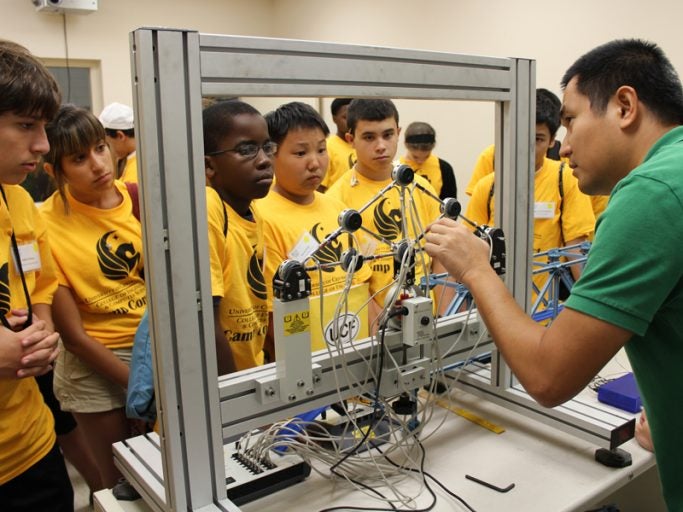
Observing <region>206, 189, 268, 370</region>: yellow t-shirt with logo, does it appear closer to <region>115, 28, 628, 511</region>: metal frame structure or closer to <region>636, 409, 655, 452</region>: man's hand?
<region>115, 28, 628, 511</region>: metal frame structure

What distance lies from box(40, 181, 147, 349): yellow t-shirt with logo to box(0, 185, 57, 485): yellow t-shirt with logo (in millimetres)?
275

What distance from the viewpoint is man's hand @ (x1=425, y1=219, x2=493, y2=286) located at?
40.5 inches

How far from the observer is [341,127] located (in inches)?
140

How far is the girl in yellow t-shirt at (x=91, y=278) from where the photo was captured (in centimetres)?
167

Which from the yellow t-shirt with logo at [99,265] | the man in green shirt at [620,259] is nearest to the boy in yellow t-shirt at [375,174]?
the yellow t-shirt with logo at [99,265]

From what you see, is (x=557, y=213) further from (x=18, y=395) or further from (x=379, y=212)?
(x=18, y=395)

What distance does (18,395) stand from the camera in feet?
4.11

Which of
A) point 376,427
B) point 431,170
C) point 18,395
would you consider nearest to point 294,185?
point 376,427

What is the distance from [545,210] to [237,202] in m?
1.42

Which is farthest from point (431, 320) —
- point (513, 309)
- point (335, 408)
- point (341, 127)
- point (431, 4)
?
point (431, 4)

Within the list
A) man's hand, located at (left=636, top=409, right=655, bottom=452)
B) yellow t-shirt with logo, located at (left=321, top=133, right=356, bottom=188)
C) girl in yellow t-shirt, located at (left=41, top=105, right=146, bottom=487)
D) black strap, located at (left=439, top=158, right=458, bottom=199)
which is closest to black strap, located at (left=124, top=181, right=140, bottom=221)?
girl in yellow t-shirt, located at (left=41, top=105, right=146, bottom=487)

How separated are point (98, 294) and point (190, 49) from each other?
1.03 metres

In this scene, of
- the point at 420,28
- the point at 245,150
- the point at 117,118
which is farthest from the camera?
the point at 420,28

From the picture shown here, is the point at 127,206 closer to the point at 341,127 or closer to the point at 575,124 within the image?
the point at 575,124
